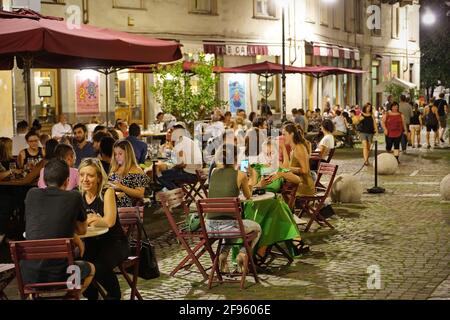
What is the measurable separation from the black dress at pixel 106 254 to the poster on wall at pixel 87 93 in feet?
60.3

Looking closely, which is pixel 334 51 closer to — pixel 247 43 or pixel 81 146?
pixel 247 43

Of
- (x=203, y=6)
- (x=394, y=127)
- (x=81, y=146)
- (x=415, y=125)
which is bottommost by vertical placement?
(x=415, y=125)

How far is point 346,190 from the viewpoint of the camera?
47.4ft

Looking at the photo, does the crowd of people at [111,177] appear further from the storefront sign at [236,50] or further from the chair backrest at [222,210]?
the storefront sign at [236,50]

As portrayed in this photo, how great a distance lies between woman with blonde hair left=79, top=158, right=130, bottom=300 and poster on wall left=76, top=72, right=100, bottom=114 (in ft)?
59.6

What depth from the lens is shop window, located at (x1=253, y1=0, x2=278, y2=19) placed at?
3178 cm

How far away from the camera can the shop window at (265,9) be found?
31.8 m

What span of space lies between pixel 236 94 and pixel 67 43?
2077 cm

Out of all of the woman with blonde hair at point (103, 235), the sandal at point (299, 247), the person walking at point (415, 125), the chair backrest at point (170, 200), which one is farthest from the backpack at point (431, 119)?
the woman with blonde hair at point (103, 235)

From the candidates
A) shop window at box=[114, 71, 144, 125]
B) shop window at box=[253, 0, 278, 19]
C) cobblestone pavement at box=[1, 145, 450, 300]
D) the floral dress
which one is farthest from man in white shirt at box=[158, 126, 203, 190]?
shop window at box=[253, 0, 278, 19]

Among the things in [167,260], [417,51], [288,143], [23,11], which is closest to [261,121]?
[288,143]

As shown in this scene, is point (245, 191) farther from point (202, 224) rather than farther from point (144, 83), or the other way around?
point (144, 83)

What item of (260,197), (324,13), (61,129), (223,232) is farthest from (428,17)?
(223,232)

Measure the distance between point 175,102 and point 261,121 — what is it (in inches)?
226
